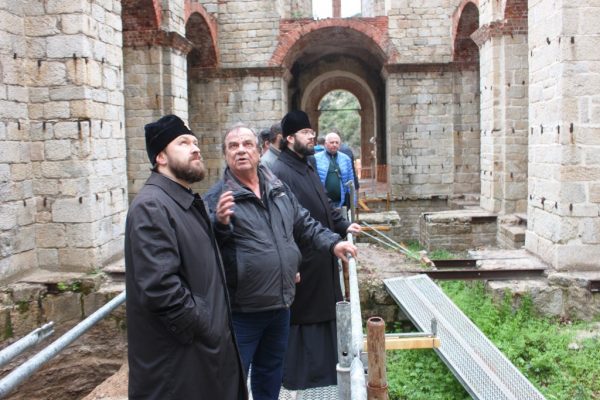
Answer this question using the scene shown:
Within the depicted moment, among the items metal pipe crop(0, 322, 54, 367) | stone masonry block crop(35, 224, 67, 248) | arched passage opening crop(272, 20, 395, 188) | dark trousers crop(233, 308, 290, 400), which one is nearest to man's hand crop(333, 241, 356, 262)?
dark trousers crop(233, 308, 290, 400)

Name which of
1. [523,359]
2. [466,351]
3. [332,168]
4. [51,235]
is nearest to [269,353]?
[466,351]

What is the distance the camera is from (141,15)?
33.6 ft

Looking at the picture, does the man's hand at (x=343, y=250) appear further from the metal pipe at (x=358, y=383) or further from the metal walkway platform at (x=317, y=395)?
the metal pipe at (x=358, y=383)

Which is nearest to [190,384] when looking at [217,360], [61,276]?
[217,360]

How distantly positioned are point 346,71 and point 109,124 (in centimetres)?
1597

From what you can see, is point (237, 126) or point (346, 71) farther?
point (346, 71)

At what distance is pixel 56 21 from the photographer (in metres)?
6.89

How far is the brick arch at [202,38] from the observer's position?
46.4 ft

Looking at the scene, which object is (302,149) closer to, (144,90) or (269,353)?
(269,353)

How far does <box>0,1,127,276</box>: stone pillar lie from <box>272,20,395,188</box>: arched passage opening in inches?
352

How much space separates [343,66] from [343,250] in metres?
19.2

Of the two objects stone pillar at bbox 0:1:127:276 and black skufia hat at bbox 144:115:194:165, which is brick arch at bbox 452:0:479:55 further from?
black skufia hat at bbox 144:115:194:165

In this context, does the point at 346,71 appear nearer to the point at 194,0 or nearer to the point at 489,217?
the point at 194,0

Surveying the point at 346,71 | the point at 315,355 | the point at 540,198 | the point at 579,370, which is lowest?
the point at 579,370
